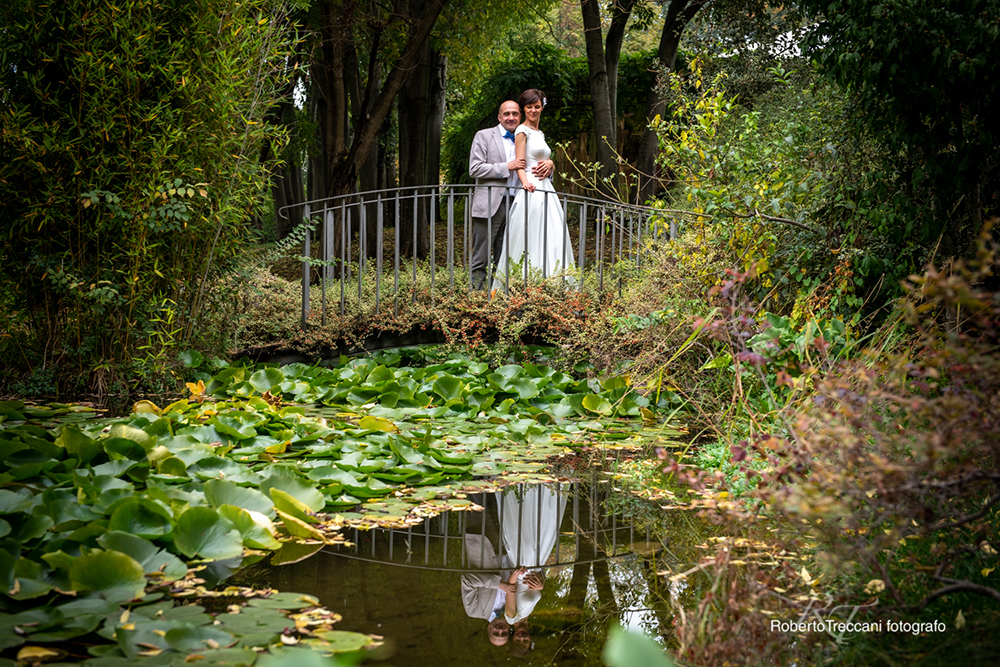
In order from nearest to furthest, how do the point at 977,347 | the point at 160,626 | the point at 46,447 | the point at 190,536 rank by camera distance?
the point at 977,347, the point at 160,626, the point at 190,536, the point at 46,447

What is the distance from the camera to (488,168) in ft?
23.2

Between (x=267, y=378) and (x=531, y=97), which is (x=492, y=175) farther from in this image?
(x=267, y=378)

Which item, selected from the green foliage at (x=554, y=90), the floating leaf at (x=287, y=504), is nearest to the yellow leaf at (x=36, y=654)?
the floating leaf at (x=287, y=504)

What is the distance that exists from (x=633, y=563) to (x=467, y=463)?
118cm

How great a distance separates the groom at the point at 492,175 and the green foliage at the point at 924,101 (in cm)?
353

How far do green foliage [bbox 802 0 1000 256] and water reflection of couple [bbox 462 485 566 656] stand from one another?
209cm

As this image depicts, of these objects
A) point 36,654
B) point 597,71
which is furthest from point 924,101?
point 597,71

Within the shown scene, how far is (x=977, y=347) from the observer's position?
160 centimetres

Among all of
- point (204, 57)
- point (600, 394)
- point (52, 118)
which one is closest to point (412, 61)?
point (204, 57)

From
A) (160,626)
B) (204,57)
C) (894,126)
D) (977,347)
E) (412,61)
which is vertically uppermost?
(412,61)

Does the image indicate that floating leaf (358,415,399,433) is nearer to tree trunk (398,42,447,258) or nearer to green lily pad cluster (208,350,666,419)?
green lily pad cluster (208,350,666,419)

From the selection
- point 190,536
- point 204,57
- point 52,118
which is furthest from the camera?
point 204,57

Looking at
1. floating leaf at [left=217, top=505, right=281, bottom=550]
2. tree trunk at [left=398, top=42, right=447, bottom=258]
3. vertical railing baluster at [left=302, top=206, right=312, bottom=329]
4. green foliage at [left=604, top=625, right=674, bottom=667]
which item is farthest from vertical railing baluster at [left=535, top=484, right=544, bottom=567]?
tree trunk at [left=398, top=42, right=447, bottom=258]

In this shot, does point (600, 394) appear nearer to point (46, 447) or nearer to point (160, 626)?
point (46, 447)
